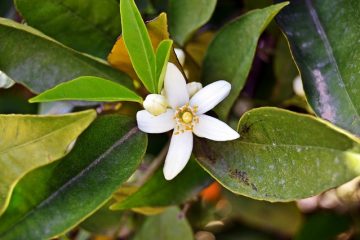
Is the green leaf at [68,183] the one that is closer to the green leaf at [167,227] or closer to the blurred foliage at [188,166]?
the blurred foliage at [188,166]

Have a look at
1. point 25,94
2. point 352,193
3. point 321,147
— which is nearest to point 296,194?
point 321,147

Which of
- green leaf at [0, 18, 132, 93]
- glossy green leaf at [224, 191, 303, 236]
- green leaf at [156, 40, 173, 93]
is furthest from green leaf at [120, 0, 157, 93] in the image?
glossy green leaf at [224, 191, 303, 236]

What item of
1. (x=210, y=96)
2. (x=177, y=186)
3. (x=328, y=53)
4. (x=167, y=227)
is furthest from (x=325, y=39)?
(x=167, y=227)

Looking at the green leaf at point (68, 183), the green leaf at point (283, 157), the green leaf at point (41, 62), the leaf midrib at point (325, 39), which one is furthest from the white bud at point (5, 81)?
the leaf midrib at point (325, 39)

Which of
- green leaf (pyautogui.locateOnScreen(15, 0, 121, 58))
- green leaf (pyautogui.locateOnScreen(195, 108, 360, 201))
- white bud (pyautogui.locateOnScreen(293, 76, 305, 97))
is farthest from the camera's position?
white bud (pyautogui.locateOnScreen(293, 76, 305, 97))

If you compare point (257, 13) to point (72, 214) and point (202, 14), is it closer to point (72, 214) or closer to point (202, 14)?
point (202, 14)

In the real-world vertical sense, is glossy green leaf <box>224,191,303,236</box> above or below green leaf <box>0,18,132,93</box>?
below

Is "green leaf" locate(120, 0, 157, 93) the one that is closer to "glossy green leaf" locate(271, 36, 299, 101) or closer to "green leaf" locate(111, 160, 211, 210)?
"green leaf" locate(111, 160, 211, 210)

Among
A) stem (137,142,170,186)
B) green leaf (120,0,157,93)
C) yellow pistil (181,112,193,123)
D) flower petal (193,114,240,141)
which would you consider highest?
green leaf (120,0,157,93)
